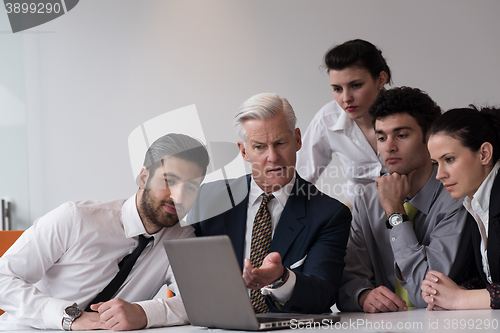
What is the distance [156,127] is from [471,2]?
8.34ft

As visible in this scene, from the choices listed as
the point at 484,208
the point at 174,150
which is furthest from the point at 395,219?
the point at 174,150

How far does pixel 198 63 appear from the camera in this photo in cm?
330

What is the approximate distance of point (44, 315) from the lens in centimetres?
113

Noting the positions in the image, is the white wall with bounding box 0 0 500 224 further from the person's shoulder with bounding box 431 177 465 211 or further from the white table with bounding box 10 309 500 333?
the white table with bounding box 10 309 500 333

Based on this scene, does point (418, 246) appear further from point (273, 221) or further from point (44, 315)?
point (44, 315)

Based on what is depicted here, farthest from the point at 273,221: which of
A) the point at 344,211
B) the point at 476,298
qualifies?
the point at 476,298

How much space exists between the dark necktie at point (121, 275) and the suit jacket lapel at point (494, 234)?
0.92 metres

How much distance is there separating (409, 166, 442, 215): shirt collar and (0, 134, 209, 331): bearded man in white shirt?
0.69 metres

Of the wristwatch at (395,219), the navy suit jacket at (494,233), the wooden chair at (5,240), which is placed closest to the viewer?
the navy suit jacket at (494,233)

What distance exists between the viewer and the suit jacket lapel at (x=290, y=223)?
1226mm

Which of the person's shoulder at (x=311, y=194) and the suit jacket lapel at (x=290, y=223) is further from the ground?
the person's shoulder at (x=311, y=194)

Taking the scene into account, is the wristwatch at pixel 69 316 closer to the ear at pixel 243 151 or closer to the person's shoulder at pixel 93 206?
the person's shoulder at pixel 93 206

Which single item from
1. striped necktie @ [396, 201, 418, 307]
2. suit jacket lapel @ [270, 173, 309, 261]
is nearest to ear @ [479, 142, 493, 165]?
striped necktie @ [396, 201, 418, 307]

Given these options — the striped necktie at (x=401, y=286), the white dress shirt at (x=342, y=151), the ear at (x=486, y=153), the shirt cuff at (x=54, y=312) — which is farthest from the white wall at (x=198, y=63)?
the shirt cuff at (x=54, y=312)
